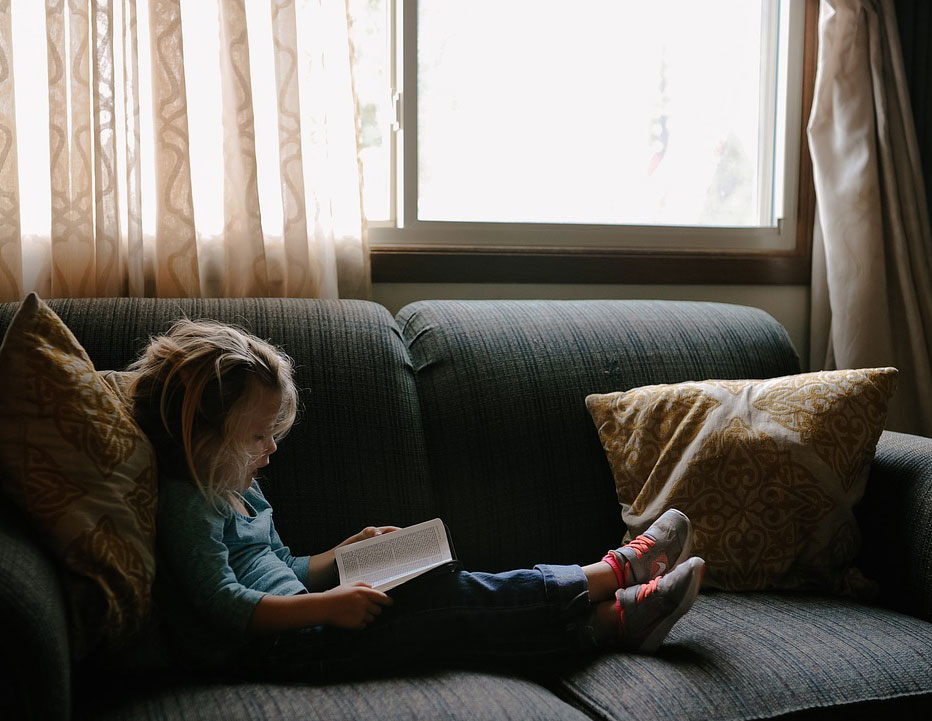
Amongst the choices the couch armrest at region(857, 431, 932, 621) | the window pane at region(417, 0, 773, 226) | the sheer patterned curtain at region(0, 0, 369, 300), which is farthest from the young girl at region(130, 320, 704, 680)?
the window pane at region(417, 0, 773, 226)

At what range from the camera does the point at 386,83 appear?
7.37 ft

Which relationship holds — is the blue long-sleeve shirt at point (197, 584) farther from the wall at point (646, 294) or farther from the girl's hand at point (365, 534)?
the wall at point (646, 294)

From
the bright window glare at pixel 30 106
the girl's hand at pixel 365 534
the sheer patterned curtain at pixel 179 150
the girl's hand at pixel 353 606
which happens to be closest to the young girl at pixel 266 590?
the girl's hand at pixel 353 606

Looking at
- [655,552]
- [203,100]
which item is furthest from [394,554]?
[203,100]

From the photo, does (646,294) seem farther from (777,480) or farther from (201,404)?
(201,404)

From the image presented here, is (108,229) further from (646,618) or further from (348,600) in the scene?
(646,618)

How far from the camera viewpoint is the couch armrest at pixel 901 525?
4.78 ft

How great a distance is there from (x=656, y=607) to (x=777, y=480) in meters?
0.38

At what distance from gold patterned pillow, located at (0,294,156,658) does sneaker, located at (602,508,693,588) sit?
72 cm

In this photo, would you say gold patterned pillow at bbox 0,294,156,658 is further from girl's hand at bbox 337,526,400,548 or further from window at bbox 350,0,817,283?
window at bbox 350,0,817,283

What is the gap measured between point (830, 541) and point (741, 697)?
0.47 meters

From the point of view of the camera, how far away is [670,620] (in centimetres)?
130

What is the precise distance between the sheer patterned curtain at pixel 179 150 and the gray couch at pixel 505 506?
0.24m

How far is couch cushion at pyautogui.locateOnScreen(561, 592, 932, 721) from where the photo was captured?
1.16 metres
